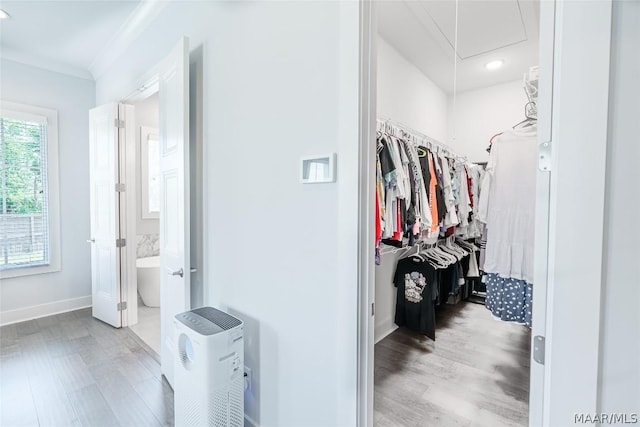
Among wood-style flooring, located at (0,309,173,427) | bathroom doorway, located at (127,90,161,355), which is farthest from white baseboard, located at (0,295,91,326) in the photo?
bathroom doorway, located at (127,90,161,355)

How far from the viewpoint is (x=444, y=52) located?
3.01 metres

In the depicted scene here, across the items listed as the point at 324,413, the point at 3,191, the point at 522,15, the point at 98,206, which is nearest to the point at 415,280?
the point at 324,413

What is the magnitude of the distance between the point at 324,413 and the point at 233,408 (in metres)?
0.48

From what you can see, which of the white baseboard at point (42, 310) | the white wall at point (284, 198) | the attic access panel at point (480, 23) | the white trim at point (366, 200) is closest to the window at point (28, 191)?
the white baseboard at point (42, 310)

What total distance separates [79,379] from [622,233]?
3.01 metres

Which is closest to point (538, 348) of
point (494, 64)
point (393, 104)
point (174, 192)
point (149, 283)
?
point (174, 192)

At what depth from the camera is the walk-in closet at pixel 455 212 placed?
1.72 metres

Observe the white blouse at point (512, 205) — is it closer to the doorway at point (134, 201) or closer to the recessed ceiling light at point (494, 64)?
the doorway at point (134, 201)

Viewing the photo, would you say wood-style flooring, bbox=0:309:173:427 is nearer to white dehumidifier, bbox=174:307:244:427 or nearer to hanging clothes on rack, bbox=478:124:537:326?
white dehumidifier, bbox=174:307:244:427

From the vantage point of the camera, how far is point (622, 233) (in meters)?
0.62

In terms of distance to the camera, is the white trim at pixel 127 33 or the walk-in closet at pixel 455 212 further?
the white trim at pixel 127 33

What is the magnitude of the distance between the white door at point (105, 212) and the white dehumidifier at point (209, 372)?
195 centimetres

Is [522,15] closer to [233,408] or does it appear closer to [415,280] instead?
[415,280]

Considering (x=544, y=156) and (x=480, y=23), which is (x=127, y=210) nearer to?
(x=544, y=156)
